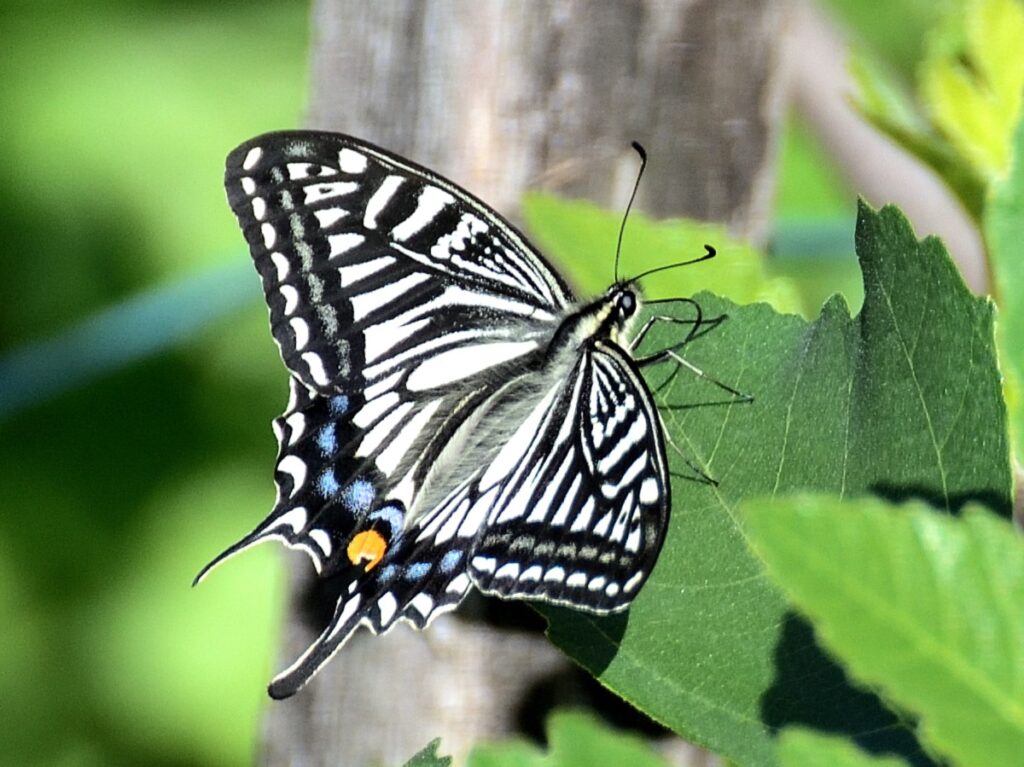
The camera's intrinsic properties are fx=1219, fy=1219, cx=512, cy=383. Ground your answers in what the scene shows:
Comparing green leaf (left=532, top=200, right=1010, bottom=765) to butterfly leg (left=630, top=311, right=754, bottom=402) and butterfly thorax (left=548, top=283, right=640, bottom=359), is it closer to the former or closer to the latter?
butterfly leg (left=630, top=311, right=754, bottom=402)

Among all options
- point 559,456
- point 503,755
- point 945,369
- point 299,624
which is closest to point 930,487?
point 945,369

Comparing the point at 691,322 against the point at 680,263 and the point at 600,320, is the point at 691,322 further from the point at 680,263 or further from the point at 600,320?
the point at 600,320

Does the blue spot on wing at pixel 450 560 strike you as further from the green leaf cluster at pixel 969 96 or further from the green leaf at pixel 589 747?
the green leaf at pixel 589 747

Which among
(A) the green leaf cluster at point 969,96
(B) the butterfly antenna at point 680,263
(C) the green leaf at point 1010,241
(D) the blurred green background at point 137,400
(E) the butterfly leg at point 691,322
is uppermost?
(A) the green leaf cluster at point 969,96

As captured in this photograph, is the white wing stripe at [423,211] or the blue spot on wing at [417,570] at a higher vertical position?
the white wing stripe at [423,211]

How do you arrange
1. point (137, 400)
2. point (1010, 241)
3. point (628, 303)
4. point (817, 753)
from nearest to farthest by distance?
point (817, 753) < point (1010, 241) < point (628, 303) < point (137, 400)

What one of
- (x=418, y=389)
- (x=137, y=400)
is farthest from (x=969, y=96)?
(x=137, y=400)

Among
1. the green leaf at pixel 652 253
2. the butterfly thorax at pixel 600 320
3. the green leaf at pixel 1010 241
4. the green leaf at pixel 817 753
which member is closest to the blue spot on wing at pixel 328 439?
the butterfly thorax at pixel 600 320

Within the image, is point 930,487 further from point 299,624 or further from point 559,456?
point 299,624
